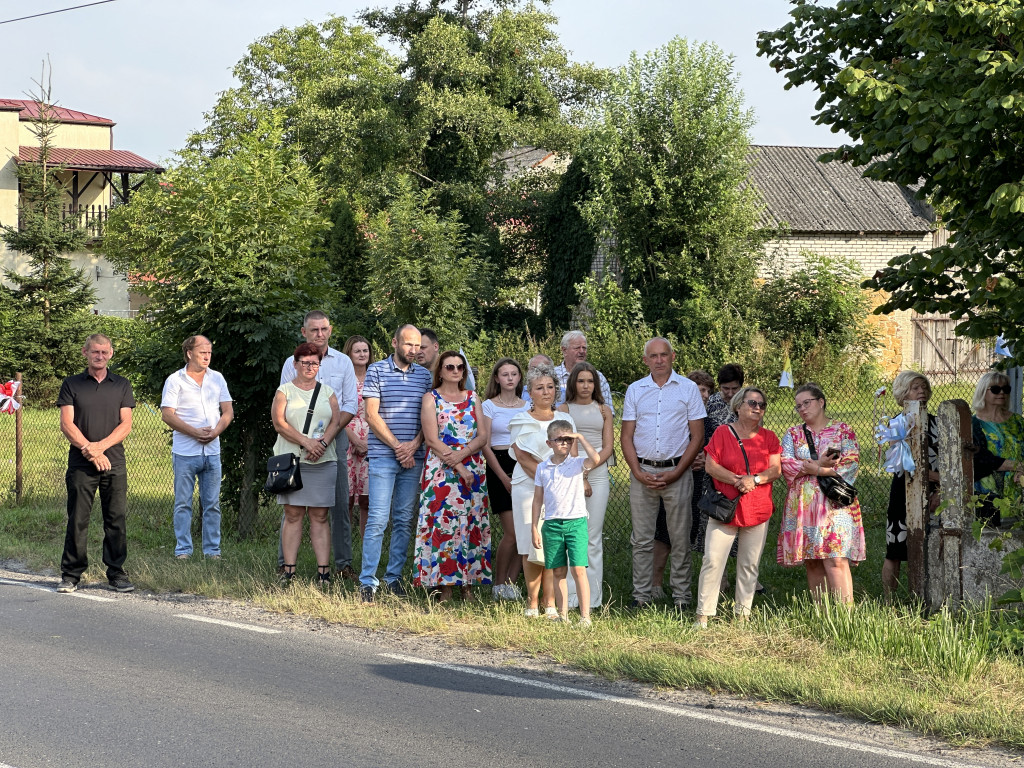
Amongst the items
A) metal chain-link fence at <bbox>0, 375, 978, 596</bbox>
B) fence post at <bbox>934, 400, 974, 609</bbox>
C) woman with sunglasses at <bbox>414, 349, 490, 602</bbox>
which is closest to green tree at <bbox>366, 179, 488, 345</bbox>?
metal chain-link fence at <bbox>0, 375, 978, 596</bbox>

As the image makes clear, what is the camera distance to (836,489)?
320 inches

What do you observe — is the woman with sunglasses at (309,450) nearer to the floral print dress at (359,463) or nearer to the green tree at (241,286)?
the floral print dress at (359,463)

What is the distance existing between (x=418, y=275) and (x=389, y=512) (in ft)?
76.1

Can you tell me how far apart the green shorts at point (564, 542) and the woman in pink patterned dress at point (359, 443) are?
107 inches

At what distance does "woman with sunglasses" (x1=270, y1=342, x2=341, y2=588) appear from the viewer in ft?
31.6

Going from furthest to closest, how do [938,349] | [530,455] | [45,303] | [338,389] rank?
[938,349] → [45,303] → [338,389] → [530,455]

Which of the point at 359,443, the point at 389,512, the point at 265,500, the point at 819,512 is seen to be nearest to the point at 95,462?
the point at 359,443

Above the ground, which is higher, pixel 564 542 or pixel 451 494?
pixel 451 494

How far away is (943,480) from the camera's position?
779 centimetres

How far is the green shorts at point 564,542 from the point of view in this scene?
8.25 meters

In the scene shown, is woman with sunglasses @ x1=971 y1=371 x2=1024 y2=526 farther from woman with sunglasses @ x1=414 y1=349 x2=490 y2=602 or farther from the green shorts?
woman with sunglasses @ x1=414 y1=349 x2=490 y2=602

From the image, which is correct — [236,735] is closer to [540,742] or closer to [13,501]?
[540,742]

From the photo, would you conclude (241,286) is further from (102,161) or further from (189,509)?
(102,161)

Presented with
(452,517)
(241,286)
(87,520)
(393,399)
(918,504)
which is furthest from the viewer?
(241,286)
